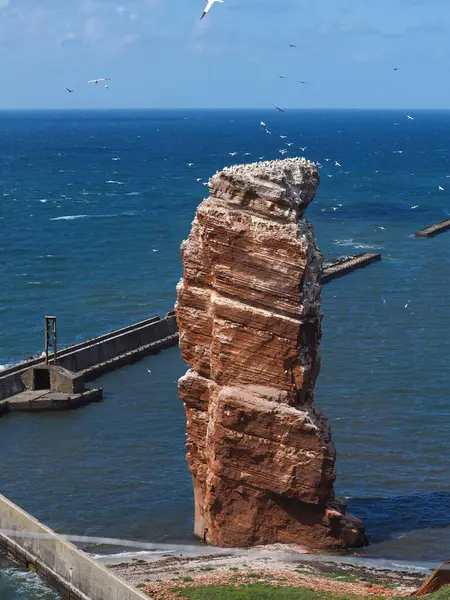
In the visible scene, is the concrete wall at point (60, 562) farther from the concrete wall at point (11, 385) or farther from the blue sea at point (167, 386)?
the concrete wall at point (11, 385)

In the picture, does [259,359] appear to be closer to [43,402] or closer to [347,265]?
[43,402]

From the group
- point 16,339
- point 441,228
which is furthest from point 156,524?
point 441,228

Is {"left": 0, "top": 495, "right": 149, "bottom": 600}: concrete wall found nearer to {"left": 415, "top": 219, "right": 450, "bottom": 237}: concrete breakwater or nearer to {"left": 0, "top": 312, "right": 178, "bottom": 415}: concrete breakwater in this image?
{"left": 0, "top": 312, "right": 178, "bottom": 415}: concrete breakwater

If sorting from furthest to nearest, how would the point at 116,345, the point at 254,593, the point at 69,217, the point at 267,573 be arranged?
the point at 69,217 → the point at 116,345 → the point at 267,573 → the point at 254,593

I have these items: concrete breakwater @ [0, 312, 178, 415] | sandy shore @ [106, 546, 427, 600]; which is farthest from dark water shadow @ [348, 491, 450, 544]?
concrete breakwater @ [0, 312, 178, 415]

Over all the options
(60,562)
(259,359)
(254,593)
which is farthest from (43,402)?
(254,593)

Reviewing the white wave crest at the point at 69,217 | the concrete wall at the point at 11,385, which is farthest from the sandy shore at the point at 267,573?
the white wave crest at the point at 69,217
